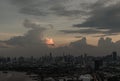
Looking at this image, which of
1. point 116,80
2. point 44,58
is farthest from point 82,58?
point 116,80

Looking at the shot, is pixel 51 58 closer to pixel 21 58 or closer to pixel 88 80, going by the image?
pixel 21 58

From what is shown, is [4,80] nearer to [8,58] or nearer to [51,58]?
[51,58]

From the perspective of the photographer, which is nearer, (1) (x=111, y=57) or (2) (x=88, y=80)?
(2) (x=88, y=80)

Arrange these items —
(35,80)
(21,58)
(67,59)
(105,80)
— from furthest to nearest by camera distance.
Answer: (21,58), (67,59), (35,80), (105,80)

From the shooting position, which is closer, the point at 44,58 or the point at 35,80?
the point at 35,80

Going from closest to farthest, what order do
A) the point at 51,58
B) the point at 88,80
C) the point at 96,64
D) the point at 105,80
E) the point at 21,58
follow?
the point at 88,80, the point at 105,80, the point at 96,64, the point at 51,58, the point at 21,58

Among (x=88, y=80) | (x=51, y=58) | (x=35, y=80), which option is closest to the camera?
(x=88, y=80)

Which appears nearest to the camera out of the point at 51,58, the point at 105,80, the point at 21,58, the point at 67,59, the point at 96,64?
the point at 105,80

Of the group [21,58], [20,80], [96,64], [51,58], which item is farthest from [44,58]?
[20,80]
